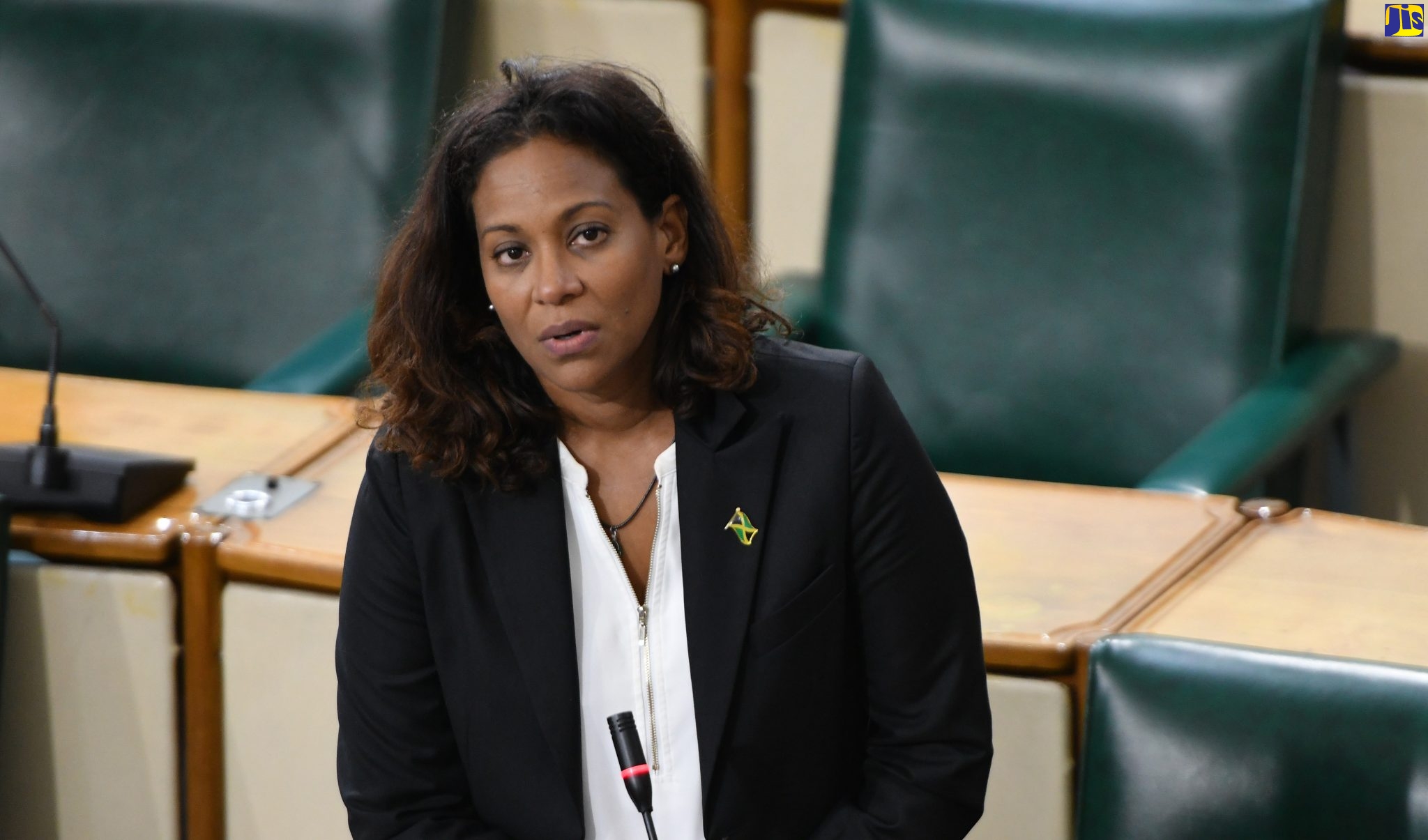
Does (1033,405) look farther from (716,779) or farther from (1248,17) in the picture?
(716,779)

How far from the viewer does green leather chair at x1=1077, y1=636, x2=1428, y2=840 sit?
4.25 feet

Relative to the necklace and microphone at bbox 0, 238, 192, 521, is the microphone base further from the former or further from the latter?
the necklace

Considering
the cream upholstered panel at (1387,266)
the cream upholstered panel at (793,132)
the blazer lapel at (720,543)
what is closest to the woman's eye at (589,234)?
the blazer lapel at (720,543)

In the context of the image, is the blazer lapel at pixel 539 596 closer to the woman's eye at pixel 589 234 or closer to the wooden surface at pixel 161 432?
the woman's eye at pixel 589 234

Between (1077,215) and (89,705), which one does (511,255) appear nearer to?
(89,705)

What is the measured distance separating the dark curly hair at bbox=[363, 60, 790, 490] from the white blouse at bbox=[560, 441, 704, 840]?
6 centimetres

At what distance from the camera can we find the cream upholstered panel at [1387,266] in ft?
7.11

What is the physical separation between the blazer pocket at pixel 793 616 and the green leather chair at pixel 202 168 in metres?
Answer: 1.25

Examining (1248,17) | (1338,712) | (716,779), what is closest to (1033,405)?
(1248,17)

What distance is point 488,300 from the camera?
1.31 metres

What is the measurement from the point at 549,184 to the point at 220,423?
2.84ft

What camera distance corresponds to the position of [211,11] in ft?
7.93

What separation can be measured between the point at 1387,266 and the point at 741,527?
1.28 meters

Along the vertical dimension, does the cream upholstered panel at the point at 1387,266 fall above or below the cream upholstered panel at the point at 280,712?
above
